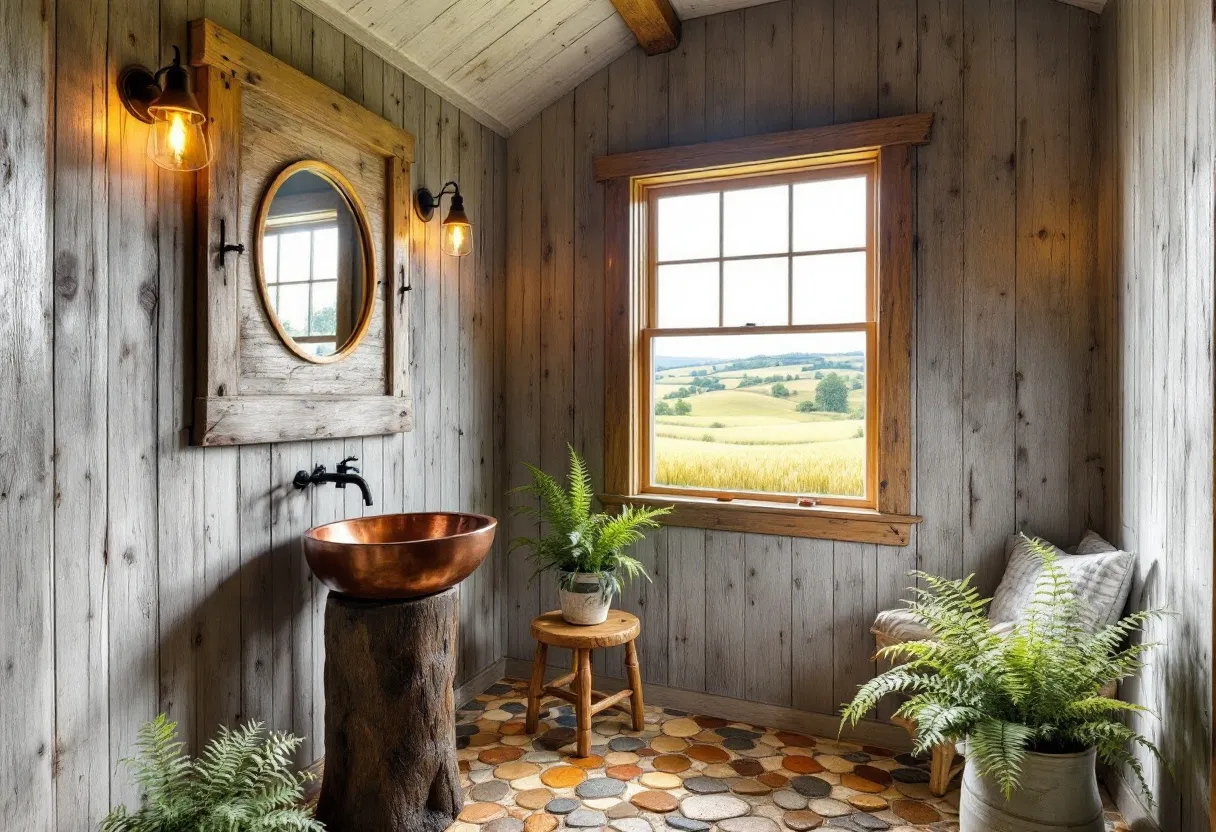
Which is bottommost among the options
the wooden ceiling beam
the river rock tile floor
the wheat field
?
the river rock tile floor

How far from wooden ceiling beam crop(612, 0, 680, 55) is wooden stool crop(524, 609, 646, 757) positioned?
2.35m

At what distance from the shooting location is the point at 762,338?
2961mm

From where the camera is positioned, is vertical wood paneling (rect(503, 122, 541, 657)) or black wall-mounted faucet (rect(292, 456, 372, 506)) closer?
black wall-mounted faucet (rect(292, 456, 372, 506))

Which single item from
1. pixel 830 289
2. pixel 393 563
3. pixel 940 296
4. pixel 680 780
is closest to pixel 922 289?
pixel 940 296

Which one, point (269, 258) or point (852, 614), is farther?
point (852, 614)

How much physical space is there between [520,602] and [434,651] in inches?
48.9

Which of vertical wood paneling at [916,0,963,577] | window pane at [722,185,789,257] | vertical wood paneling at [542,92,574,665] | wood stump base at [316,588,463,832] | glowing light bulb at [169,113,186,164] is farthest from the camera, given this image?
vertical wood paneling at [542,92,574,665]

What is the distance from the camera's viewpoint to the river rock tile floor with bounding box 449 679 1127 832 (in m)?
2.16

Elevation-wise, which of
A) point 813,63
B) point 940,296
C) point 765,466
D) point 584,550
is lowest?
point 584,550

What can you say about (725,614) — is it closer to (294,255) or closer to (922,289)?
(922,289)

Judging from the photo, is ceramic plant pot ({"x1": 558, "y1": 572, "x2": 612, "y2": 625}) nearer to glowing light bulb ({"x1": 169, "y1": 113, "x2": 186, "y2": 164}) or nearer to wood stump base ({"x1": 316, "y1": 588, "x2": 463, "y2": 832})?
wood stump base ({"x1": 316, "y1": 588, "x2": 463, "y2": 832})

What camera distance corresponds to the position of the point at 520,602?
3316 mm

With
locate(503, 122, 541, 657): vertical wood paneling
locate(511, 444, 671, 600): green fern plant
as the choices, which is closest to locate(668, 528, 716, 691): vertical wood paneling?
locate(511, 444, 671, 600): green fern plant

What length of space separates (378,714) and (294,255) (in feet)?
4.52
